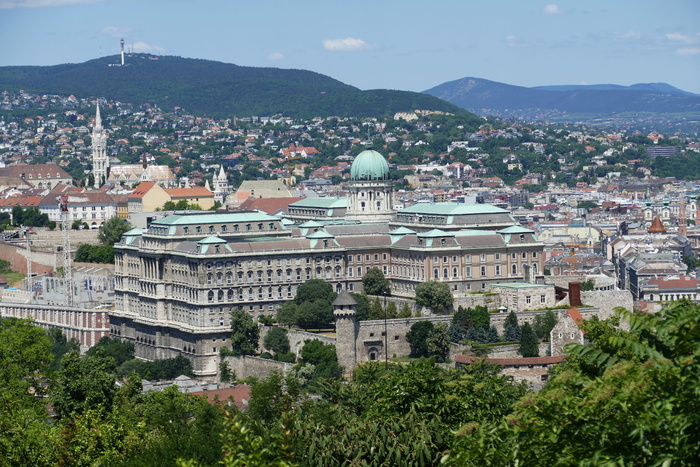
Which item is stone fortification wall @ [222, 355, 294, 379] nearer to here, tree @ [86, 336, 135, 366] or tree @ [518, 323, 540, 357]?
tree @ [86, 336, 135, 366]

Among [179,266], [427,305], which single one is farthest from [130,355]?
[427,305]

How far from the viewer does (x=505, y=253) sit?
370 feet

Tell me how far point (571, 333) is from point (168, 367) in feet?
84.4

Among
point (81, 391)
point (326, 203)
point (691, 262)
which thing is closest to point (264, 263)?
point (326, 203)

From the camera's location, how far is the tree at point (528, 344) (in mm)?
92250

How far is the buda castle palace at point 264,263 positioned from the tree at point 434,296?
161 inches

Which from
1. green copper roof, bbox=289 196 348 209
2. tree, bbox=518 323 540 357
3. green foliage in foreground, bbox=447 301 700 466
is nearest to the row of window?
green copper roof, bbox=289 196 348 209

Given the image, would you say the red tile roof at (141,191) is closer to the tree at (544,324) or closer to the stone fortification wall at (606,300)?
the stone fortification wall at (606,300)

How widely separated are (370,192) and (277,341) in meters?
33.0

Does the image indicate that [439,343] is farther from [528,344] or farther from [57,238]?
[57,238]

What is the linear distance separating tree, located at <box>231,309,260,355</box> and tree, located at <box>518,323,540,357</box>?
17218 millimetres

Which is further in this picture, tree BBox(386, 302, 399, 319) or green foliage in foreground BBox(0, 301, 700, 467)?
tree BBox(386, 302, 399, 319)

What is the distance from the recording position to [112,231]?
16450 cm

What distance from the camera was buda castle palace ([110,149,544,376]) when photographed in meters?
109
